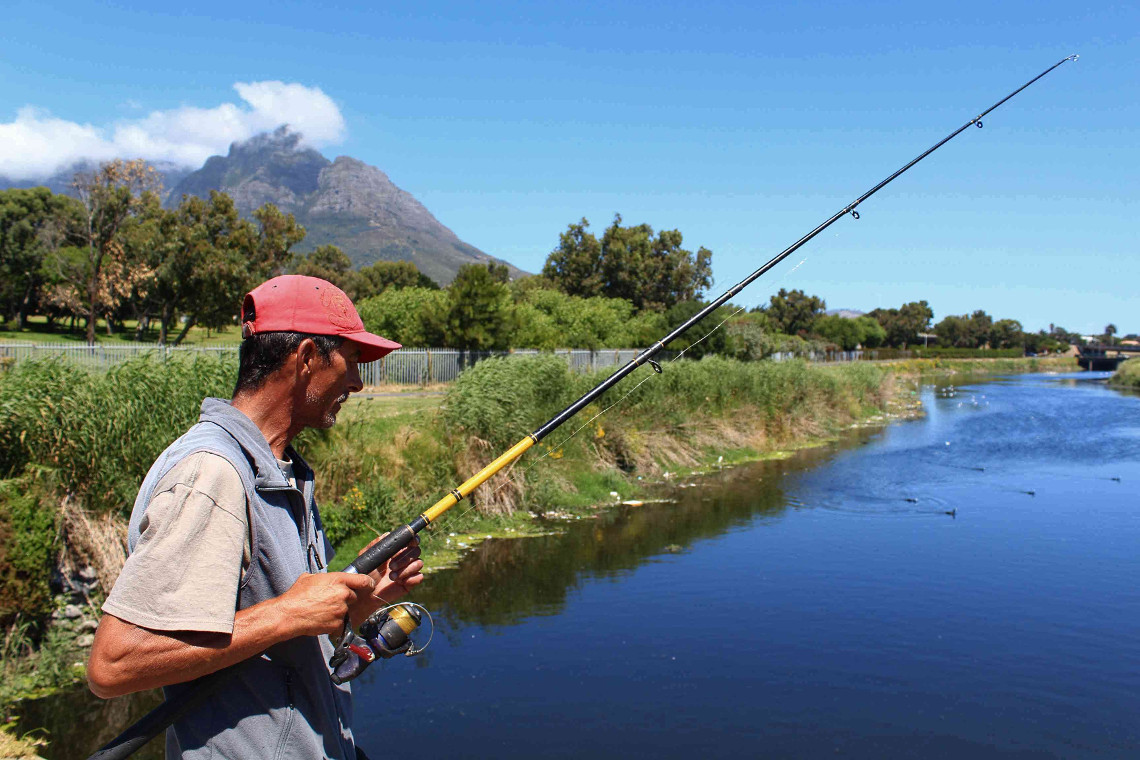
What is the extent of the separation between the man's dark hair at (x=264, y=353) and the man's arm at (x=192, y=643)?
0.54 m

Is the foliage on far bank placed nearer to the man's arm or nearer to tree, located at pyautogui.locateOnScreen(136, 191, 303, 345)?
tree, located at pyautogui.locateOnScreen(136, 191, 303, 345)

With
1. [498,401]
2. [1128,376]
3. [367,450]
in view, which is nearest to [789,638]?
[367,450]

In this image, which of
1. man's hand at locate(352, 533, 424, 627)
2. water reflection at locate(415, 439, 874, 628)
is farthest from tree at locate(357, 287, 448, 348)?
man's hand at locate(352, 533, 424, 627)

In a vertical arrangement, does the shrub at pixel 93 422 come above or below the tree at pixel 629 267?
below

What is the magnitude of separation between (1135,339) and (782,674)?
179 meters

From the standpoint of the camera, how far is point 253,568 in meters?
1.97

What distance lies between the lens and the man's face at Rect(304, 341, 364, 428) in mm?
2252

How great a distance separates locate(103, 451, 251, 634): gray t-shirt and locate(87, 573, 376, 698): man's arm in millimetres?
39

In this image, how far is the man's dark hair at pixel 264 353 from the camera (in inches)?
86.0

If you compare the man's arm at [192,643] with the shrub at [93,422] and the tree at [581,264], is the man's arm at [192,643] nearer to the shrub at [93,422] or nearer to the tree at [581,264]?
the shrub at [93,422]

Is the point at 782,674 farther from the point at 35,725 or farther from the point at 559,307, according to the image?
the point at 559,307

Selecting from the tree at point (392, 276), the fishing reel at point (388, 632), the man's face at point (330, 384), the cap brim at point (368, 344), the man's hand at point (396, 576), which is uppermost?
the tree at point (392, 276)

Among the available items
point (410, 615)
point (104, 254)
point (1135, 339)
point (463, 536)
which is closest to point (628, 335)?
point (104, 254)

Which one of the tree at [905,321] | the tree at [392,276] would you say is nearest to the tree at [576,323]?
the tree at [392,276]
